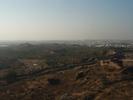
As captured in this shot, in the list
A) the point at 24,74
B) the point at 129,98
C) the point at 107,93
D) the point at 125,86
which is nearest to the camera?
the point at 129,98

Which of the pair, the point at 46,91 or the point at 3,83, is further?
the point at 3,83

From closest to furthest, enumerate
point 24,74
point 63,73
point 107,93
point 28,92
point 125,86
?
point 107,93 → point 125,86 → point 28,92 → point 63,73 → point 24,74

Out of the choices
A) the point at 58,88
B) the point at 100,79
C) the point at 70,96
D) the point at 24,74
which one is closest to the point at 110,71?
the point at 100,79

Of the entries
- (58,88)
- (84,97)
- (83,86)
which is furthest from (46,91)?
(84,97)

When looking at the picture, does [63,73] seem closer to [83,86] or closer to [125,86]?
[83,86]

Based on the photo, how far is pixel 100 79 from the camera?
23.2 metres

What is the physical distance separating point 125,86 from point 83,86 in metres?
4.00

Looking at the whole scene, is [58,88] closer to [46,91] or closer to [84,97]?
A: [46,91]

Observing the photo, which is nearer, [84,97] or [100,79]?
[84,97]

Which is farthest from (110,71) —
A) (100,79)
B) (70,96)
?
(70,96)

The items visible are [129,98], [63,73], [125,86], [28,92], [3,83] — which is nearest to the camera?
[129,98]

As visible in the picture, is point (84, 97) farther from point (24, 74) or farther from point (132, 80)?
point (24, 74)

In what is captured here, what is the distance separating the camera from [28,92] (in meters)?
21.9

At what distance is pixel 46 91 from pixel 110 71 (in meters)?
7.94
